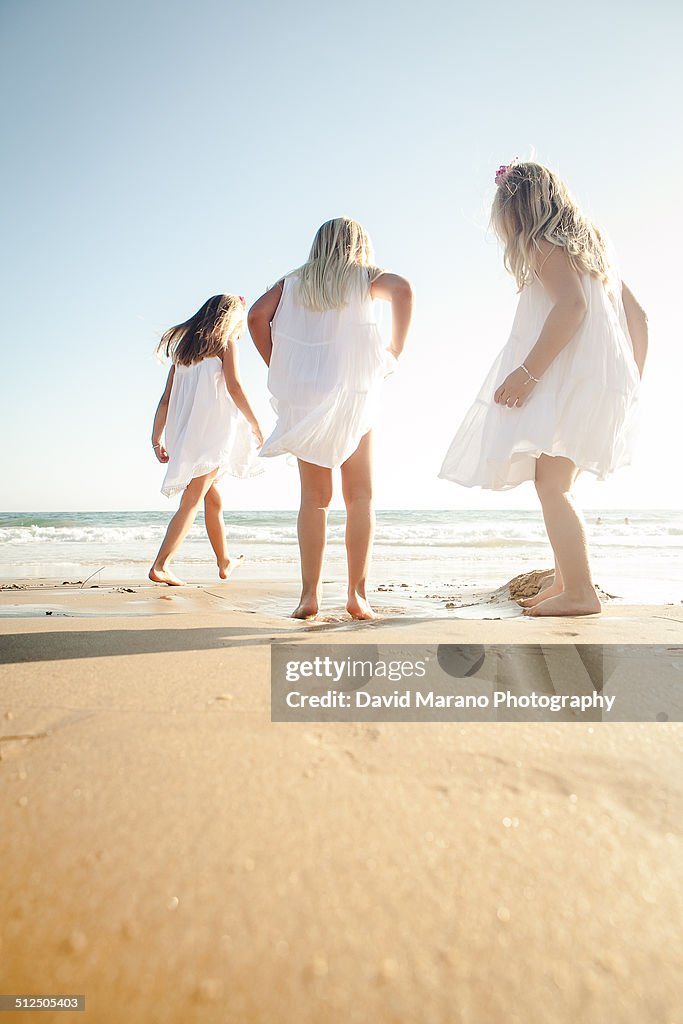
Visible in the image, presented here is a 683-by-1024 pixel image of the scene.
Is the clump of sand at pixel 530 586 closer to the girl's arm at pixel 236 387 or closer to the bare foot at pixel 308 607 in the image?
the bare foot at pixel 308 607

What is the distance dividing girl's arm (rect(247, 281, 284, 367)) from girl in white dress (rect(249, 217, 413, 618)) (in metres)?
0.05

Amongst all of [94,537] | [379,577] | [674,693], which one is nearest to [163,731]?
[674,693]

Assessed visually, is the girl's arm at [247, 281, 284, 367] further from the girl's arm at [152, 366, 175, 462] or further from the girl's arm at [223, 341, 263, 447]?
the girl's arm at [152, 366, 175, 462]

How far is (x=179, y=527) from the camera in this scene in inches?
170

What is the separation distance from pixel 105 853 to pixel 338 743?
0.36 m

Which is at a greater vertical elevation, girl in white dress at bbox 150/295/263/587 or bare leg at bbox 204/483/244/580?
girl in white dress at bbox 150/295/263/587

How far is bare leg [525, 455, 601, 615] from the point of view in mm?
2277

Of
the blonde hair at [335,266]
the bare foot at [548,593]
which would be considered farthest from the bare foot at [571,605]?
the blonde hair at [335,266]

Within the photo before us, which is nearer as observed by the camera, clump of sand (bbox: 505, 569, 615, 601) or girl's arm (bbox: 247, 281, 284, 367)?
girl's arm (bbox: 247, 281, 284, 367)

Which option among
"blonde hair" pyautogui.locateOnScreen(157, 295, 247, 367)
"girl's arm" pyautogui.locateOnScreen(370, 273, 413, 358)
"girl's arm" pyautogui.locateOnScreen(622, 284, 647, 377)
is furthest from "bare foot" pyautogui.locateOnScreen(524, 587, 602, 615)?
"blonde hair" pyautogui.locateOnScreen(157, 295, 247, 367)

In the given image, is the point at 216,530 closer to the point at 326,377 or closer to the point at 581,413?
the point at 326,377

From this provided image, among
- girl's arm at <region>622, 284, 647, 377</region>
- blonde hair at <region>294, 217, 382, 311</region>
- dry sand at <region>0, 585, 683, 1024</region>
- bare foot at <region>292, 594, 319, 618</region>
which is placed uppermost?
blonde hair at <region>294, 217, 382, 311</region>

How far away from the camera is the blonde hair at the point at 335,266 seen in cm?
284

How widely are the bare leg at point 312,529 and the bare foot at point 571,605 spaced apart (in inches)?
33.2
